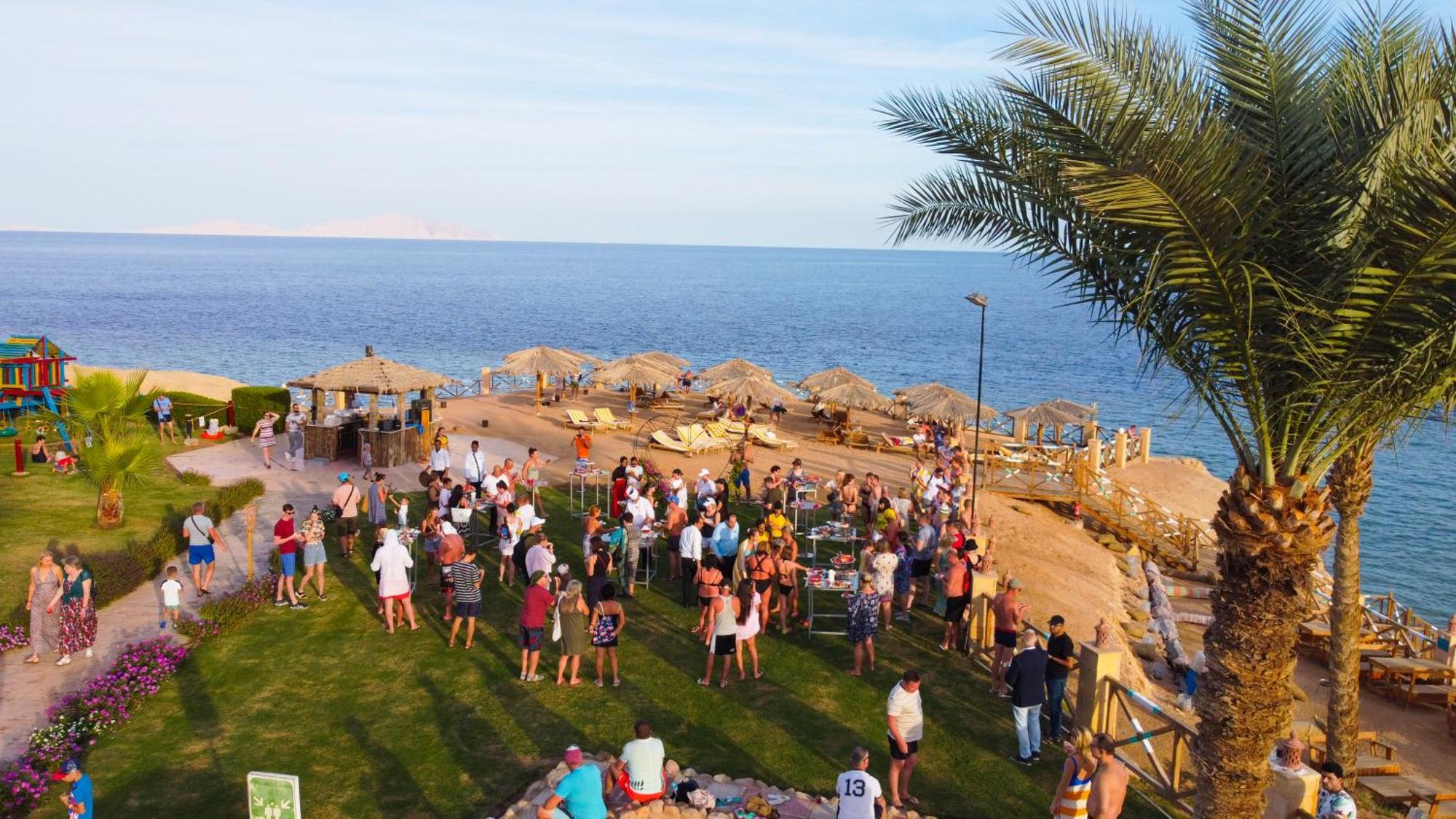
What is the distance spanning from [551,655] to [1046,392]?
56.8m

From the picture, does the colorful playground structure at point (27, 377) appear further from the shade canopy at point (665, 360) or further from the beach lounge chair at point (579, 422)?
the shade canopy at point (665, 360)

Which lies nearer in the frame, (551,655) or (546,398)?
(551,655)

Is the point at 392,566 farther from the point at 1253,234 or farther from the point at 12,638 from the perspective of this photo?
the point at 1253,234

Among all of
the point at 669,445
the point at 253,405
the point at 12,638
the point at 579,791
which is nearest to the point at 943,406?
the point at 669,445

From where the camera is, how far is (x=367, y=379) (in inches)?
837

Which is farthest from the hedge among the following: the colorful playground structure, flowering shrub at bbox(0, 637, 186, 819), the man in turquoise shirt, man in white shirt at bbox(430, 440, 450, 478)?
the colorful playground structure

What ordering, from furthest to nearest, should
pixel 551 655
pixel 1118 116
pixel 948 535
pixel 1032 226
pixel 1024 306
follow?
pixel 1024 306, pixel 948 535, pixel 551 655, pixel 1032 226, pixel 1118 116

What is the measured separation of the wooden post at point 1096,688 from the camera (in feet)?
34.3

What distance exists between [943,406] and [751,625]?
675 inches

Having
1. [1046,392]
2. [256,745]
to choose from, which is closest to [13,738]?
[256,745]

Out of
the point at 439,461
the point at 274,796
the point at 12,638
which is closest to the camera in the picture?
the point at 274,796

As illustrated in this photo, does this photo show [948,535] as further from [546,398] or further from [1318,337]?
[546,398]

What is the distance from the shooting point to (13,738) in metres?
10.2

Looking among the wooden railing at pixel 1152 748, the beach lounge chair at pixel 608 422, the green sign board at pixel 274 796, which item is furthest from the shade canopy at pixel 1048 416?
the green sign board at pixel 274 796
